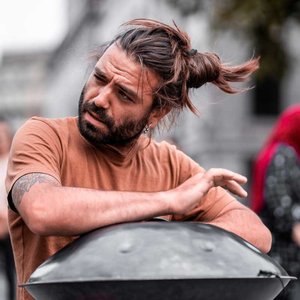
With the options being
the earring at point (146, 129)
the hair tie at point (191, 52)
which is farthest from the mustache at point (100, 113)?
the hair tie at point (191, 52)

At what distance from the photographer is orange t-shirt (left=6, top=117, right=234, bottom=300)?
3051mm

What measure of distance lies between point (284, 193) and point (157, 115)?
114 inches

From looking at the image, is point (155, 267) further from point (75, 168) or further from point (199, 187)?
point (75, 168)

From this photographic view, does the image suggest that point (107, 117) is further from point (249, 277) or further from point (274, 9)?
point (274, 9)

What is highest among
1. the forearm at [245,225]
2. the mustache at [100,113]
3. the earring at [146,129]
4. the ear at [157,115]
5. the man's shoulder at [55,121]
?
the mustache at [100,113]

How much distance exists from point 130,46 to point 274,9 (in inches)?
500

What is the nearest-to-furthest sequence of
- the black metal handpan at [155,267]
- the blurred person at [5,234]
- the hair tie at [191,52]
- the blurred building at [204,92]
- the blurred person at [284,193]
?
the black metal handpan at [155,267] < the hair tie at [191,52] < the blurred building at [204,92] < the blurred person at [284,193] < the blurred person at [5,234]

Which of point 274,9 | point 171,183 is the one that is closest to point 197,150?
point 274,9

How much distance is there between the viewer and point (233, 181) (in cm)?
309

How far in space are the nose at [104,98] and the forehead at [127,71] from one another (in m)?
0.04

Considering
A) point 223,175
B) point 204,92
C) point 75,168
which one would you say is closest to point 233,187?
point 223,175

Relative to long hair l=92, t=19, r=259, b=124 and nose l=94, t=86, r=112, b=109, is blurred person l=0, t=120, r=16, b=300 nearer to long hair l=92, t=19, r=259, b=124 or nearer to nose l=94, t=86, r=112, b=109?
long hair l=92, t=19, r=259, b=124

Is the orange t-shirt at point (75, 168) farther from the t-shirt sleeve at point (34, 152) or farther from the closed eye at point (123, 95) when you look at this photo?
the closed eye at point (123, 95)

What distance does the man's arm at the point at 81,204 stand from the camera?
9.29 feet
